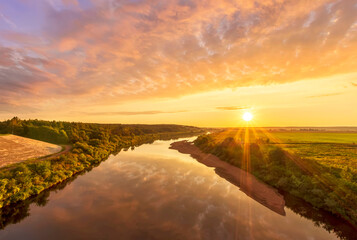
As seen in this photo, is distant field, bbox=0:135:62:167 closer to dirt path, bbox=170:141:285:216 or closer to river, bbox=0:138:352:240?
river, bbox=0:138:352:240

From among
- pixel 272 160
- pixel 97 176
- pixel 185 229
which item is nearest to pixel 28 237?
pixel 185 229

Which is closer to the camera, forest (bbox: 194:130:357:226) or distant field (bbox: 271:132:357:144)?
forest (bbox: 194:130:357:226)

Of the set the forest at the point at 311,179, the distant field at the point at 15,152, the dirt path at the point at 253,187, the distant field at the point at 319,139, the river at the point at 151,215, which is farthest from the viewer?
the distant field at the point at 319,139

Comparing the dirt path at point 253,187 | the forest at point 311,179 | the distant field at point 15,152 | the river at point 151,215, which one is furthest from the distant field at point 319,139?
the distant field at point 15,152

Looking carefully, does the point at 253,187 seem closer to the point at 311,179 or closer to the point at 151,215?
the point at 311,179

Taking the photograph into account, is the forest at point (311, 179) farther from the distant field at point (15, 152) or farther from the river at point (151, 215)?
the distant field at point (15, 152)

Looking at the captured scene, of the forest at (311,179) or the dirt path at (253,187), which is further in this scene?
the dirt path at (253,187)

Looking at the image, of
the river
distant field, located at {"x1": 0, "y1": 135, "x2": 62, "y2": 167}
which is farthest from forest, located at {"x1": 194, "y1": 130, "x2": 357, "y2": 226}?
distant field, located at {"x1": 0, "y1": 135, "x2": 62, "y2": 167}

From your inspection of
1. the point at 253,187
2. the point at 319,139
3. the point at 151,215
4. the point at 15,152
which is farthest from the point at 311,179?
the point at 319,139
